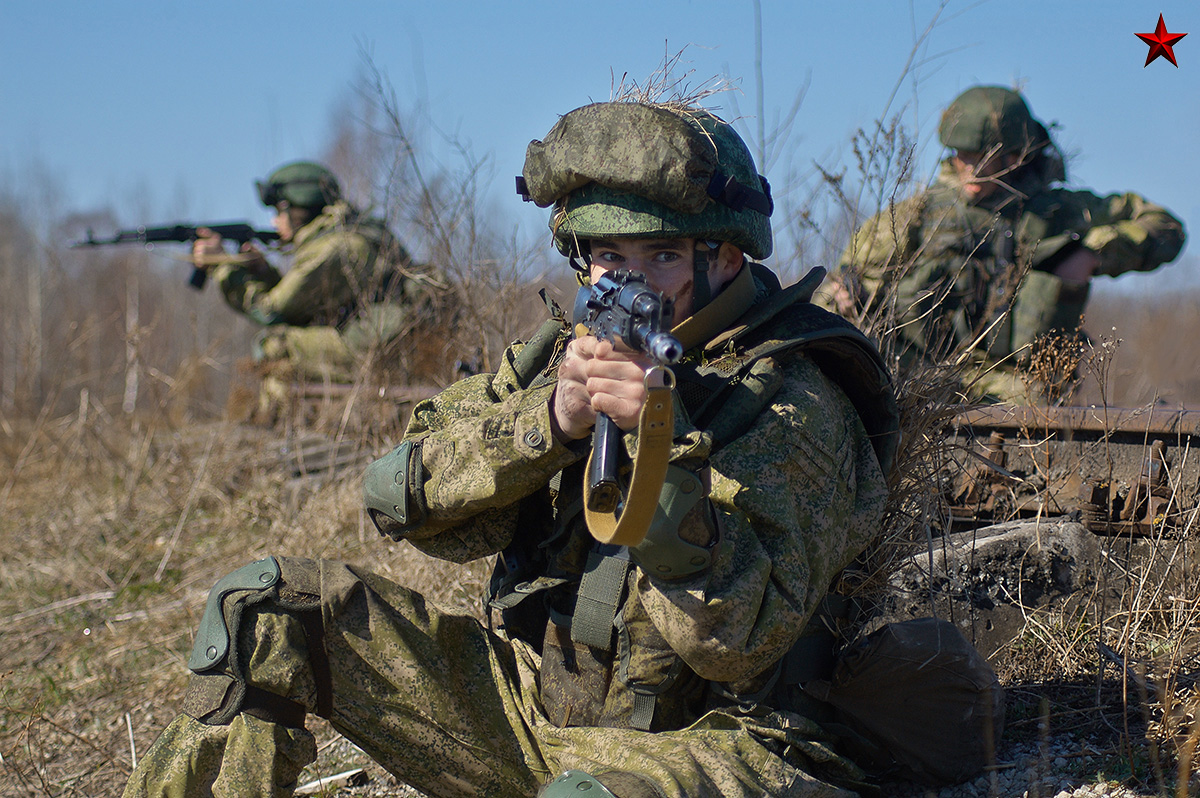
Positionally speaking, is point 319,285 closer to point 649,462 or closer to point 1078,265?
point 1078,265

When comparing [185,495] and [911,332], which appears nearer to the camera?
[911,332]

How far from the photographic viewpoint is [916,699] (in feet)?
8.20

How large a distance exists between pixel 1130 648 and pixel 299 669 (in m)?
2.53

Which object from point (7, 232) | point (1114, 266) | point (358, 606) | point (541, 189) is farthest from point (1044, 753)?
point (7, 232)

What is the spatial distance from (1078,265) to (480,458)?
4.97 metres

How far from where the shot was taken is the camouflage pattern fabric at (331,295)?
265 inches

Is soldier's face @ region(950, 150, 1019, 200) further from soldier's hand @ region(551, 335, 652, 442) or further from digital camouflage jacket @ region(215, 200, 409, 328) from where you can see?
soldier's hand @ region(551, 335, 652, 442)

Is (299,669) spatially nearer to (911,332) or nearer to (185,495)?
(911,332)

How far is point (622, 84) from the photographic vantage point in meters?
2.78

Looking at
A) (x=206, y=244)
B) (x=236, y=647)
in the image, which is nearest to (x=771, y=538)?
(x=236, y=647)

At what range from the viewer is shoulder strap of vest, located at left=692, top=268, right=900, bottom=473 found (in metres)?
2.32

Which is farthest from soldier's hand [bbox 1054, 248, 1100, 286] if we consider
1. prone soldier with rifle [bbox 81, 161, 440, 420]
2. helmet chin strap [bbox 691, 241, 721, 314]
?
helmet chin strap [bbox 691, 241, 721, 314]

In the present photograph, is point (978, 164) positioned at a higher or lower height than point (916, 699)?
higher

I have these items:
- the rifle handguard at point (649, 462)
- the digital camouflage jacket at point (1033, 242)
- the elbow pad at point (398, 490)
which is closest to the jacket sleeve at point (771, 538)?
the rifle handguard at point (649, 462)
